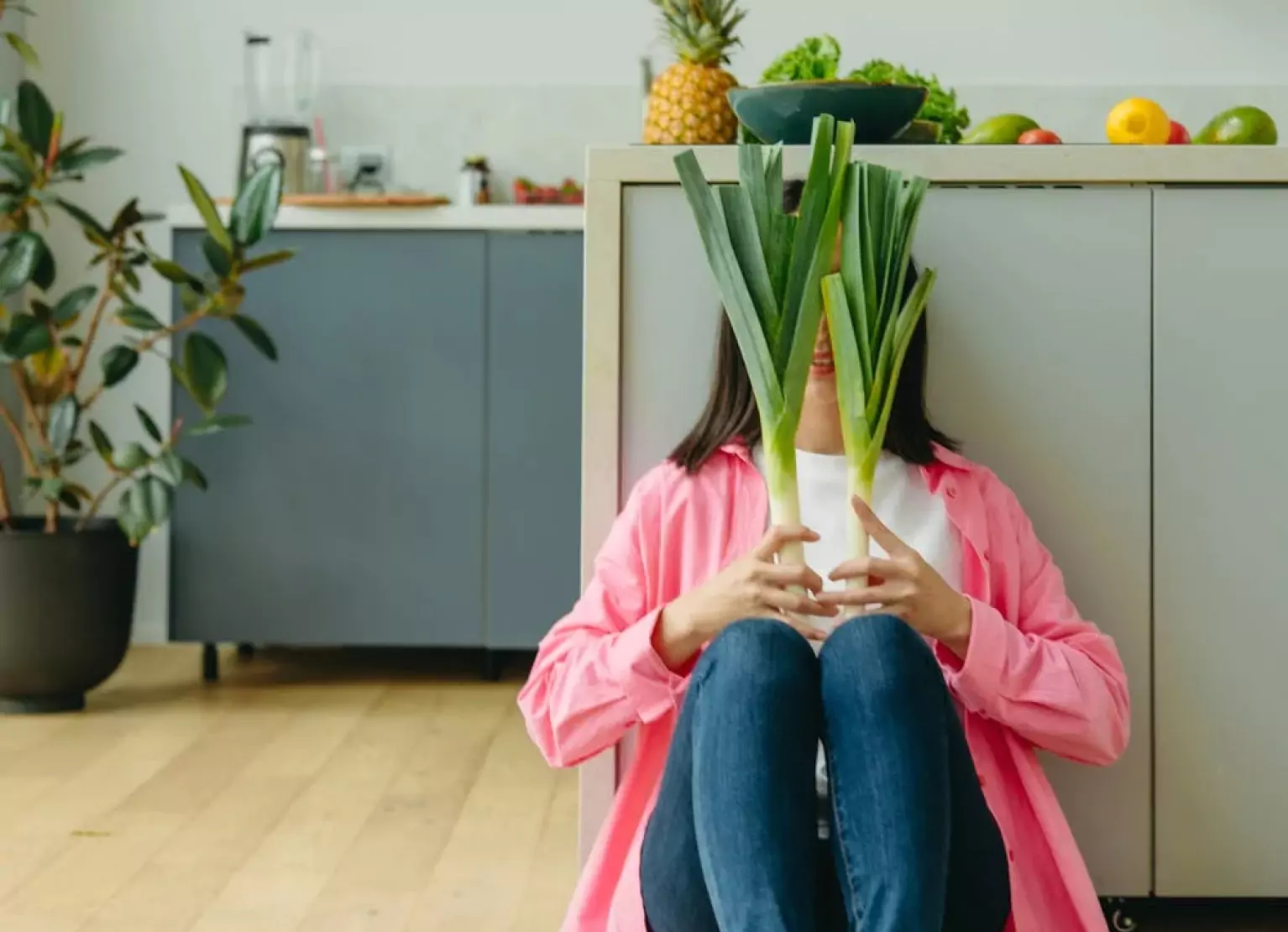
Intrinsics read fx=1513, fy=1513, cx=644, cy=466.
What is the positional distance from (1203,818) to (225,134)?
2786mm

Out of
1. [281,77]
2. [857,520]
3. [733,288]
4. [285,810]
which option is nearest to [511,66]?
[281,77]

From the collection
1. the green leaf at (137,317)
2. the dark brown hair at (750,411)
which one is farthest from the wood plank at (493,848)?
the green leaf at (137,317)

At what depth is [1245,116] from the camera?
1861 millimetres

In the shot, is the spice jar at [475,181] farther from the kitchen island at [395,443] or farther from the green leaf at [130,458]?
the green leaf at [130,458]

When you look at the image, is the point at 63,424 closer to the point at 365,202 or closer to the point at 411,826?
the point at 365,202

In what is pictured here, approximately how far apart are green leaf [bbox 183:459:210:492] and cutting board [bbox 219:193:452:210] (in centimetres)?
60

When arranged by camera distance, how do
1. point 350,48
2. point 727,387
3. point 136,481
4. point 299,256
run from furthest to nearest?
point 350,48
point 299,256
point 136,481
point 727,387

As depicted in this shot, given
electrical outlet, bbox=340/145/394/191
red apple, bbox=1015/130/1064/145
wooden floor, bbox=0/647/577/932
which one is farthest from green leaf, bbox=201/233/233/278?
red apple, bbox=1015/130/1064/145

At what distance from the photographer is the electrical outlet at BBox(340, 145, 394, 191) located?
3.58 metres

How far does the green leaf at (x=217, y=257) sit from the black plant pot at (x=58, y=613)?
0.56 metres

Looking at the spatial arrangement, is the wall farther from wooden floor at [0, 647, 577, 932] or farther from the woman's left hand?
the woman's left hand

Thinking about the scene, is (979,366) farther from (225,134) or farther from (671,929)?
(225,134)

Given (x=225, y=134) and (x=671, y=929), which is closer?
(x=671, y=929)

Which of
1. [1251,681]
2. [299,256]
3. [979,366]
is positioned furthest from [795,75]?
[299,256]
